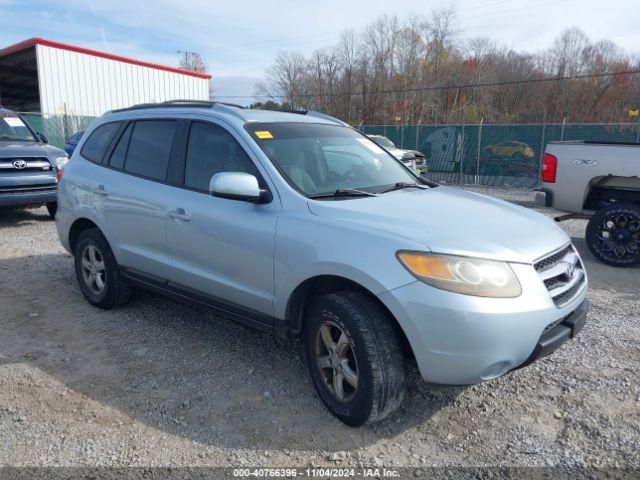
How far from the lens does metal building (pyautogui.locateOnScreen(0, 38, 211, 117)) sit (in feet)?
74.3

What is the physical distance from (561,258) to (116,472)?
2721mm

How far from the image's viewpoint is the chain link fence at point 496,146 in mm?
14978

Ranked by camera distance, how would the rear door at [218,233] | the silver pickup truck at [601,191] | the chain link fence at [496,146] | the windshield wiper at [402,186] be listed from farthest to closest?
the chain link fence at [496,146] < the silver pickup truck at [601,191] < the windshield wiper at [402,186] < the rear door at [218,233]

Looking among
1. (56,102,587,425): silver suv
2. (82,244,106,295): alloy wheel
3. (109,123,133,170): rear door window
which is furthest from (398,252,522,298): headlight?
(82,244,106,295): alloy wheel

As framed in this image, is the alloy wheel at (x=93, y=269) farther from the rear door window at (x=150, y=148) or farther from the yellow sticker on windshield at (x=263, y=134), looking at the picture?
the yellow sticker on windshield at (x=263, y=134)

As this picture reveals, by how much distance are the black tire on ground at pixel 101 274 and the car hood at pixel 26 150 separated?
4574 mm

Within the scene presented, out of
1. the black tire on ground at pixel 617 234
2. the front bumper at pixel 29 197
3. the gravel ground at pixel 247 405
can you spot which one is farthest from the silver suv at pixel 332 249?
the front bumper at pixel 29 197

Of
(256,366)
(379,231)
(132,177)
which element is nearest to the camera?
(379,231)

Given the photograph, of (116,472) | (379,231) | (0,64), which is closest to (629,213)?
(379,231)

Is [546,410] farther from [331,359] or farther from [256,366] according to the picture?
[256,366]

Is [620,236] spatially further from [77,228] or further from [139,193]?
[77,228]

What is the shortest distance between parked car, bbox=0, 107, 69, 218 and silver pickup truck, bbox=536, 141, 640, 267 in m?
7.63

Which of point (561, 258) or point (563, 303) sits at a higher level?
point (561, 258)

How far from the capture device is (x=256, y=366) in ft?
12.3
